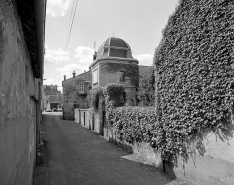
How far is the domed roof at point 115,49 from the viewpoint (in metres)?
24.1

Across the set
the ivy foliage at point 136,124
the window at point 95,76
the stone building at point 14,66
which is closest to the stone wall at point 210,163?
the ivy foliage at point 136,124

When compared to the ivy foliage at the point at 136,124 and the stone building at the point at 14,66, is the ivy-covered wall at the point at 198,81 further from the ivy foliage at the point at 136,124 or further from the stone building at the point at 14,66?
the stone building at the point at 14,66

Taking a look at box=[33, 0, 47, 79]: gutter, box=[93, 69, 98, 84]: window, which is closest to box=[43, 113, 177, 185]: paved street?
box=[33, 0, 47, 79]: gutter

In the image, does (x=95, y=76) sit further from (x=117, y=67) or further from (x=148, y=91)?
(x=148, y=91)

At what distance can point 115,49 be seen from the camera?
24422 mm

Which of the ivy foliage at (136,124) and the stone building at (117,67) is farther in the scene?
the stone building at (117,67)

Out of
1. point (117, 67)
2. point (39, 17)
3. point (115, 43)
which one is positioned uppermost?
point (115, 43)

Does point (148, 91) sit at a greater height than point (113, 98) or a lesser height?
greater

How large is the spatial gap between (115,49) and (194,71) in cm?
1947

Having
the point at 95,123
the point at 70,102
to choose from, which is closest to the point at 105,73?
the point at 95,123

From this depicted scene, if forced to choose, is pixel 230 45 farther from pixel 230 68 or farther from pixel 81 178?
pixel 81 178

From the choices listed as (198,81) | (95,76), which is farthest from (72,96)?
(198,81)

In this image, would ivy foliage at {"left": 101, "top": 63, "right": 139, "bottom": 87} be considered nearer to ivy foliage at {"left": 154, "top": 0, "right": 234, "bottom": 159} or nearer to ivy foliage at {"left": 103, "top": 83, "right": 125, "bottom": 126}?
ivy foliage at {"left": 103, "top": 83, "right": 125, "bottom": 126}

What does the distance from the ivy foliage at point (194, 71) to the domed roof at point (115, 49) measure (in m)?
17.0
